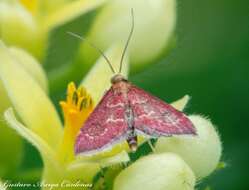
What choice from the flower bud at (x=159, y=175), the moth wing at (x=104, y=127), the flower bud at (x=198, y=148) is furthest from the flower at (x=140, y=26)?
the flower bud at (x=159, y=175)

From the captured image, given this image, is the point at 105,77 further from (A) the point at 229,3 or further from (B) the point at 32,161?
(A) the point at 229,3

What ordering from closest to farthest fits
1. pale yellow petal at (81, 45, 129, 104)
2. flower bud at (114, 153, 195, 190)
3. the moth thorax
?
flower bud at (114, 153, 195, 190), the moth thorax, pale yellow petal at (81, 45, 129, 104)

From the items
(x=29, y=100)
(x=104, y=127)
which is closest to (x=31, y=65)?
(x=29, y=100)

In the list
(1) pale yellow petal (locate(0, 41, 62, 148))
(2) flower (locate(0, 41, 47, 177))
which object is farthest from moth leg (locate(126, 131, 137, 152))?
(2) flower (locate(0, 41, 47, 177))

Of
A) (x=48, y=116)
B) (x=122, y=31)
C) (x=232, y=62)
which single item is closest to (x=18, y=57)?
(x=48, y=116)

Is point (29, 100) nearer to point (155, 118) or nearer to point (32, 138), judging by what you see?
point (32, 138)

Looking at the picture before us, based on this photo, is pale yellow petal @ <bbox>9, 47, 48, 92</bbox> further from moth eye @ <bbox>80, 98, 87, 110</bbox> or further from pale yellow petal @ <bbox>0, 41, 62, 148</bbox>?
moth eye @ <bbox>80, 98, 87, 110</bbox>

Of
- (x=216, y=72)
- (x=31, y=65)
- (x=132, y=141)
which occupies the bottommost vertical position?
(x=216, y=72)

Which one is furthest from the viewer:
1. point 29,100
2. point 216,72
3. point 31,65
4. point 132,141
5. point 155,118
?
point 216,72
